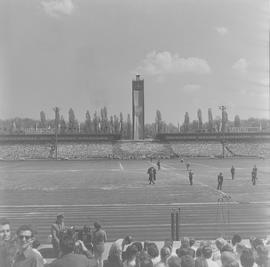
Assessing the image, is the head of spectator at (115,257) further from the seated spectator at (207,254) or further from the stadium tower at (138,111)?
the stadium tower at (138,111)

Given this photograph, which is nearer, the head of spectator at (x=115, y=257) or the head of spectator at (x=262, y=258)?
the head of spectator at (x=262, y=258)

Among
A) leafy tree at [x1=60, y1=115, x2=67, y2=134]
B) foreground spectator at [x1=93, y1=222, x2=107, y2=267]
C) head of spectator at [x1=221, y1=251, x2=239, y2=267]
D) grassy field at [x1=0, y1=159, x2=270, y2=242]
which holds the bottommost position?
grassy field at [x1=0, y1=159, x2=270, y2=242]

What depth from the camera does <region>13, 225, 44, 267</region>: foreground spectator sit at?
5.98 m

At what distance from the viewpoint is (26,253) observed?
619 cm

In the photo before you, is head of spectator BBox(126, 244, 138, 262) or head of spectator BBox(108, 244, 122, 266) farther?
head of spectator BBox(108, 244, 122, 266)

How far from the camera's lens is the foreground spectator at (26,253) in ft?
19.6

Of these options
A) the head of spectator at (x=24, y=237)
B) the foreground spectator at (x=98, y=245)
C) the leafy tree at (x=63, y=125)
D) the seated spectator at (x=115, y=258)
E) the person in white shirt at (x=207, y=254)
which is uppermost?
the leafy tree at (x=63, y=125)

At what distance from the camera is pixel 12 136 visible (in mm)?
114812

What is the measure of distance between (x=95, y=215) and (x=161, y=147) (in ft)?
291

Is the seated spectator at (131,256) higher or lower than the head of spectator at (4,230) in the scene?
lower

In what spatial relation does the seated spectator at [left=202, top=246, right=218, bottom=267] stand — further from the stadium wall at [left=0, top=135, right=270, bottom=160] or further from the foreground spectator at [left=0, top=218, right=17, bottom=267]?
the stadium wall at [left=0, top=135, right=270, bottom=160]

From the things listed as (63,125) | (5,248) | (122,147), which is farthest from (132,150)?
(5,248)

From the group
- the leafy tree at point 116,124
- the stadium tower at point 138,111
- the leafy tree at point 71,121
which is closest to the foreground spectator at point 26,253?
the stadium tower at point 138,111

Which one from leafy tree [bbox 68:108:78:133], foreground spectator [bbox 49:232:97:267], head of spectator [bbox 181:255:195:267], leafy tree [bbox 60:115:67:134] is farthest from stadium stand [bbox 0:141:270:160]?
foreground spectator [bbox 49:232:97:267]
